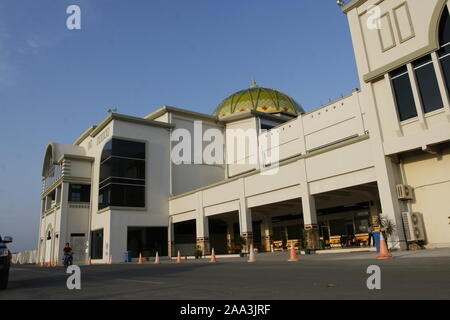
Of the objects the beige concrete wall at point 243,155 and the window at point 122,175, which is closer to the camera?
the window at point 122,175

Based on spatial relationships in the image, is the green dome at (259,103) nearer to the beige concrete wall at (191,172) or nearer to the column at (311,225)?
the beige concrete wall at (191,172)

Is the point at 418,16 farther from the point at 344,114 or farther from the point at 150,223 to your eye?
the point at 150,223

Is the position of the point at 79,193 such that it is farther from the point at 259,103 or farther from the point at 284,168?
the point at 284,168

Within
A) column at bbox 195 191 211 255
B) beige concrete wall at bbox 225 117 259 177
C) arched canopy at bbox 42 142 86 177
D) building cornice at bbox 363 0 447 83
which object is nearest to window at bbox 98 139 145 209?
column at bbox 195 191 211 255

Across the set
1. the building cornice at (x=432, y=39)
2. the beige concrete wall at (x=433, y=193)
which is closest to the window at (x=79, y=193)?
the beige concrete wall at (x=433, y=193)

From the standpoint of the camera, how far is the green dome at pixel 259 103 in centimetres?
4512

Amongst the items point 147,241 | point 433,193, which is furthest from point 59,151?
point 433,193

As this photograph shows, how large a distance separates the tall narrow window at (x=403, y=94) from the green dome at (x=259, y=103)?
88.7 ft

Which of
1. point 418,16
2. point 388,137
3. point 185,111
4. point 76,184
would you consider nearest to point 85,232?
point 76,184

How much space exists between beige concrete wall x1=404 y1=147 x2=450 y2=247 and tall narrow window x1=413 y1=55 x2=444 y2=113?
223 cm

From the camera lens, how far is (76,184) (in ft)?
124

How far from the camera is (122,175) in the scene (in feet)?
110

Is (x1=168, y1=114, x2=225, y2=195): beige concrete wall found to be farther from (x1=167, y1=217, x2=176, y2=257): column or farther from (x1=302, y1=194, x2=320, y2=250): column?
(x1=302, y1=194, x2=320, y2=250): column

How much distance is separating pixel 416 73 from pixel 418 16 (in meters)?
2.79
